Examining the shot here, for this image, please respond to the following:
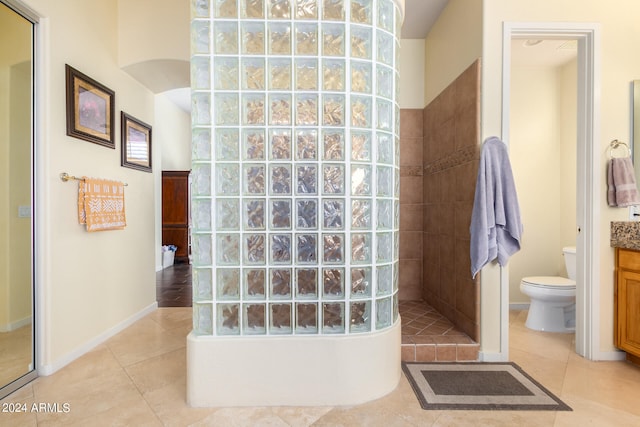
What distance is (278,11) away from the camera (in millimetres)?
1668

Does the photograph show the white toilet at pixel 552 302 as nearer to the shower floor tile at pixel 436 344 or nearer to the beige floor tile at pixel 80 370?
the shower floor tile at pixel 436 344

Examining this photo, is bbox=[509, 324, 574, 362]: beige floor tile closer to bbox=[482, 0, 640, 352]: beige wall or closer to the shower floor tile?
bbox=[482, 0, 640, 352]: beige wall

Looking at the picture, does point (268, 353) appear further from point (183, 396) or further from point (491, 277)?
point (491, 277)

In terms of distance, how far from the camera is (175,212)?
5.91m

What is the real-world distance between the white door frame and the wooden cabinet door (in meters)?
0.11

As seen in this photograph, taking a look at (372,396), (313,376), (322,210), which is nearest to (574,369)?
(372,396)

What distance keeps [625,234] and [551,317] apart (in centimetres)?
93

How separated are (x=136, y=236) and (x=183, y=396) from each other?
1.71 meters

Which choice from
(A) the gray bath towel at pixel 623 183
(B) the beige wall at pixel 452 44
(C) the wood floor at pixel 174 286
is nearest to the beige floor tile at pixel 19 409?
(C) the wood floor at pixel 174 286

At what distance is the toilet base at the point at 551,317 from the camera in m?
2.73

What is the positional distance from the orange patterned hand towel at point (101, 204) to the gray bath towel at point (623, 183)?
347 cm

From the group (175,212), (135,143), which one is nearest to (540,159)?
(135,143)

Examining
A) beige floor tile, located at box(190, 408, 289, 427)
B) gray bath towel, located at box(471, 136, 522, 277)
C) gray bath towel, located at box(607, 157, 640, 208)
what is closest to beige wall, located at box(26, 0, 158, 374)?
beige floor tile, located at box(190, 408, 289, 427)

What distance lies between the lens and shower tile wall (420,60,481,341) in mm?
2291
